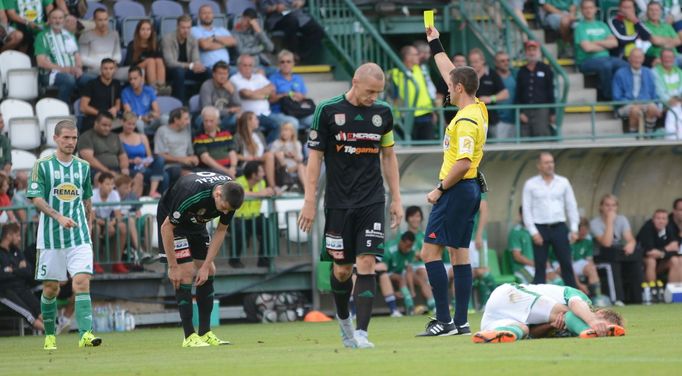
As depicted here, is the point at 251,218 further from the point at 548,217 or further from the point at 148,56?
the point at 548,217

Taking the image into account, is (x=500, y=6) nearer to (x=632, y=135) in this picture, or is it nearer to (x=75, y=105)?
(x=632, y=135)

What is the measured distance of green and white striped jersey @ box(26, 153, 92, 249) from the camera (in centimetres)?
1373

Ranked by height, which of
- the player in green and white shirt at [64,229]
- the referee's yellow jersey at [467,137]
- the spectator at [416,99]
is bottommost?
the player in green and white shirt at [64,229]

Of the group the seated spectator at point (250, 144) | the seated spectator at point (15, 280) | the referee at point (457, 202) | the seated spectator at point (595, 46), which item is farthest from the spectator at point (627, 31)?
the referee at point (457, 202)

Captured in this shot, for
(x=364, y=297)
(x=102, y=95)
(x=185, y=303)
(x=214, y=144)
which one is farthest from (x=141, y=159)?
(x=364, y=297)

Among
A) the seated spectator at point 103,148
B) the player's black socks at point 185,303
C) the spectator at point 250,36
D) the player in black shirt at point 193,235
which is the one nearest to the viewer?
the player in black shirt at point 193,235

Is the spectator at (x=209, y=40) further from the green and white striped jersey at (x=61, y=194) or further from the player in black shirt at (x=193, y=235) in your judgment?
the player in black shirt at (x=193, y=235)

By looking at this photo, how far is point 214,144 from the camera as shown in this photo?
817 inches

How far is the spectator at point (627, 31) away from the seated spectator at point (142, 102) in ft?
28.4

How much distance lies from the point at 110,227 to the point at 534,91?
7441mm

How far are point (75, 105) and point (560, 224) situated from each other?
7.33 m

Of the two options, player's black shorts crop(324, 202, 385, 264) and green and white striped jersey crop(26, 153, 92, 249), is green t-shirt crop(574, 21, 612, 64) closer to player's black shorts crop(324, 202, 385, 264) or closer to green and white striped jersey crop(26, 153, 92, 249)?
green and white striped jersey crop(26, 153, 92, 249)

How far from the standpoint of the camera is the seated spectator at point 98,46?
21.9m

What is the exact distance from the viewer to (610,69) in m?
24.7
